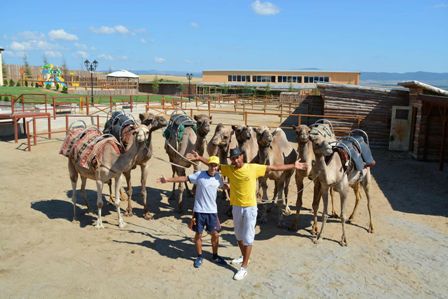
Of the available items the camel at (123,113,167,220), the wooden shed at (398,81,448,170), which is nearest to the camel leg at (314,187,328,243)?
the camel at (123,113,167,220)

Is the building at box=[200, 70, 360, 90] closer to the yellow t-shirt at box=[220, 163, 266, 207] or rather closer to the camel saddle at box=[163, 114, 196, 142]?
the camel saddle at box=[163, 114, 196, 142]

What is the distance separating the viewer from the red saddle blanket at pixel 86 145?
7223 millimetres

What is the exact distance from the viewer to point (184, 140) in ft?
27.7

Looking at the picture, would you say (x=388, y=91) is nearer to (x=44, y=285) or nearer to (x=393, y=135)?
(x=393, y=135)

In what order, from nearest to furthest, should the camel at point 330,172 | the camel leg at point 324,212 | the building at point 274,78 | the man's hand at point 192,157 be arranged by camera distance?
the man's hand at point 192,157 → the camel at point 330,172 → the camel leg at point 324,212 → the building at point 274,78

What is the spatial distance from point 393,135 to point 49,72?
139ft

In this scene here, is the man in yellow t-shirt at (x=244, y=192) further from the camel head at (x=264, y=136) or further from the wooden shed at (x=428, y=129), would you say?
the wooden shed at (x=428, y=129)

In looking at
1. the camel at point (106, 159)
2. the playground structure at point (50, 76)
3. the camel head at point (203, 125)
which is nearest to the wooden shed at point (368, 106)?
the camel head at point (203, 125)

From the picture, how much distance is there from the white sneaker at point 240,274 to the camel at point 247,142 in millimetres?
2265

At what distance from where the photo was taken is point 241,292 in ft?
17.1

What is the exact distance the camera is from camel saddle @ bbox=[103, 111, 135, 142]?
8141mm

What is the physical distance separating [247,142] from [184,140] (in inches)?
57.6

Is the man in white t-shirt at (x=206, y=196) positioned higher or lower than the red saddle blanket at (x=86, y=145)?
lower

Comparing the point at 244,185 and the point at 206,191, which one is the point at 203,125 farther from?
the point at 244,185
